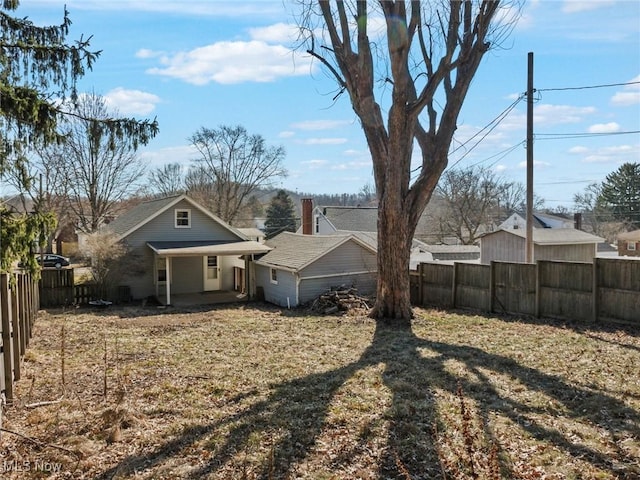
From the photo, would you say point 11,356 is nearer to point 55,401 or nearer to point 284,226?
point 55,401

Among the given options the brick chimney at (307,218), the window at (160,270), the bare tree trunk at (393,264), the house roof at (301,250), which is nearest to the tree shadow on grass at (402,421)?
the bare tree trunk at (393,264)

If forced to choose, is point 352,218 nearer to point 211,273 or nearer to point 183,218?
point 211,273

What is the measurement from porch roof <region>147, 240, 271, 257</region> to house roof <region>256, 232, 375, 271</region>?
0.60 meters

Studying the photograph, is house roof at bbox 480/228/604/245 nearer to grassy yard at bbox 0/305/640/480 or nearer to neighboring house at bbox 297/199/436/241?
grassy yard at bbox 0/305/640/480

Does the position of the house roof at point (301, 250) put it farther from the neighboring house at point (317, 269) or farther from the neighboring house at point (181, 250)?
the neighboring house at point (181, 250)

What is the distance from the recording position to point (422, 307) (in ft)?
48.5

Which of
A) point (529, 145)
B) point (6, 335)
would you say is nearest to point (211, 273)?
point (529, 145)

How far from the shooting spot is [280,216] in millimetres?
50844

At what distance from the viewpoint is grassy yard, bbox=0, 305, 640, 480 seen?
4.21m

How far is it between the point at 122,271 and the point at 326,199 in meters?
74.7

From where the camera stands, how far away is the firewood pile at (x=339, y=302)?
1442 cm

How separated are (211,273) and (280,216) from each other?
97.5ft

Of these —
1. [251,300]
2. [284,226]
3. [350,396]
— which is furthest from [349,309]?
[284,226]

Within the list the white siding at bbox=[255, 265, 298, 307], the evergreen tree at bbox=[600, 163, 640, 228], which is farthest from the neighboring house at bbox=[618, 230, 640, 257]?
the white siding at bbox=[255, 265, 298, 307]
